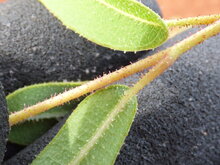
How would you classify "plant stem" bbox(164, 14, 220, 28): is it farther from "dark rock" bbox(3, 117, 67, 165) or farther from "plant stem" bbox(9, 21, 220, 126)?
"dark rock" bbox(3, 117, 67, 165)

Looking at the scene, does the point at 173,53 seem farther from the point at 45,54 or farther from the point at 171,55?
the point at 45,54

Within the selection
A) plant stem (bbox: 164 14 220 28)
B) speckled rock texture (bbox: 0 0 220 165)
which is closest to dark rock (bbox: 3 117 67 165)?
speckled rock texture (bbox: 0 0 220 165)

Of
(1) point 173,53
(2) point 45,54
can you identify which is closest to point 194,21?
(1) point 173,53

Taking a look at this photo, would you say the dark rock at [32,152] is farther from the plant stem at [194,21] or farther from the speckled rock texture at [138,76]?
the plant stem at [194,21]

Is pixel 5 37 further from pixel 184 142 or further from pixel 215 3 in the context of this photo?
pixel 215 3

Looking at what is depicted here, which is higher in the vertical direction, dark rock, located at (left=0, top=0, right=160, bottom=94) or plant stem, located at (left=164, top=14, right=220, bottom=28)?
plant stem, located at (left=164, top=14, right=220, bottom=28)

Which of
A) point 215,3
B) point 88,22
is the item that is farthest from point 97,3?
point 215,3
